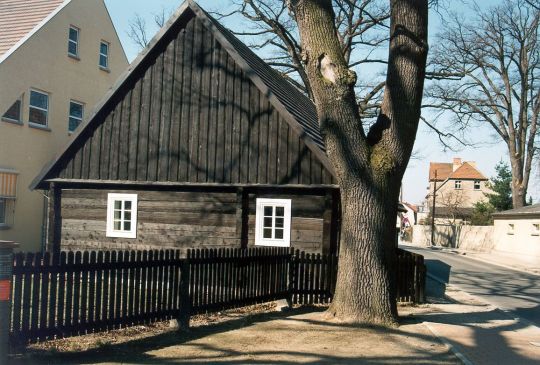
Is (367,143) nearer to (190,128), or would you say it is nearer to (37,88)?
(190,128)

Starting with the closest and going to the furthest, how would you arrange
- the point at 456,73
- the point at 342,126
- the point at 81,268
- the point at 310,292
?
the point at 81,268 → the point at 342,126 → the point at 310,292 → the point at 456,73

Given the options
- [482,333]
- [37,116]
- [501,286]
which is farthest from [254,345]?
[37,116]

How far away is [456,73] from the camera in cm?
3173

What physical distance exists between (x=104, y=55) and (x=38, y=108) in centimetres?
559

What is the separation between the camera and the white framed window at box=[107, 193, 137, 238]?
50.6 feet

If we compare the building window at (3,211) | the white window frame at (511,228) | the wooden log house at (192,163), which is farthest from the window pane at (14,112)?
the white window frame at (511,228)

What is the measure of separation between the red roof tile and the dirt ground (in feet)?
55.0

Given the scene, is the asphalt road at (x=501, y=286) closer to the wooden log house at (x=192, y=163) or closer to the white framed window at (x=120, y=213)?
the wooden log house at (x=192, y=163)

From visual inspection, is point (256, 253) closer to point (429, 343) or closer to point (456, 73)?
point (429, 343)

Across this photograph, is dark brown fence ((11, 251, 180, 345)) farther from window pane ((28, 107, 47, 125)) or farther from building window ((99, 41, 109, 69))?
building window ((99, 41, 109, 69))

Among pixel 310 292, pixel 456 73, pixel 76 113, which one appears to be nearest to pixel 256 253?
pixel 310 292

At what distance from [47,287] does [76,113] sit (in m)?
19.5

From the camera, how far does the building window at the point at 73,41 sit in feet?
81.4

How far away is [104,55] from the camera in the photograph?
27375mm
